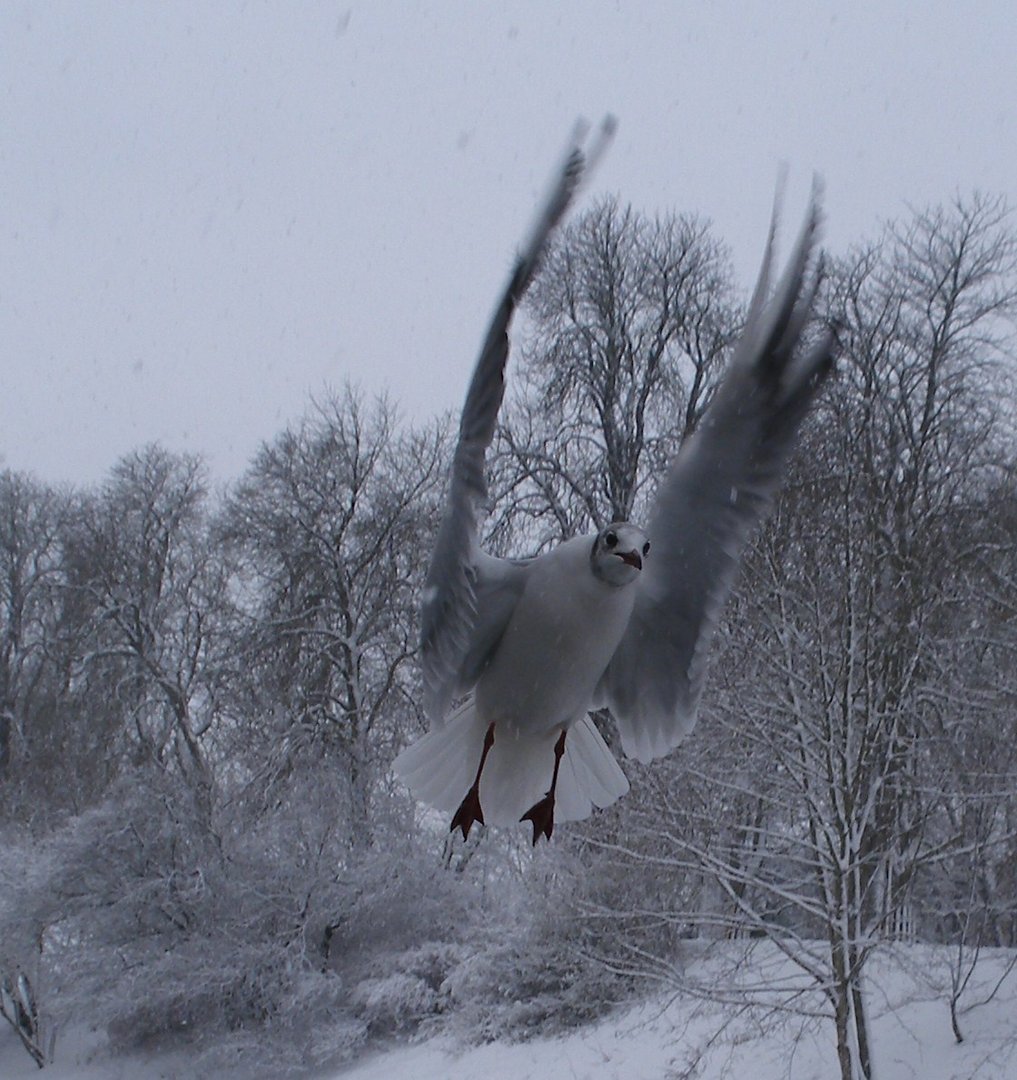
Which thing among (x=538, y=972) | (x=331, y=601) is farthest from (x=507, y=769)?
(x=331, y=601)

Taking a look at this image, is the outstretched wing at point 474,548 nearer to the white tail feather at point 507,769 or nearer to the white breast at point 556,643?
the white breast at point 556,643

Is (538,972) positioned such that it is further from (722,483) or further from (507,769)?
(722,483)

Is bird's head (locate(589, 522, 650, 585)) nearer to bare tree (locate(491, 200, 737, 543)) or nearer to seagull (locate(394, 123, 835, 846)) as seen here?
seagull (locate(394, 123, 835, 846))

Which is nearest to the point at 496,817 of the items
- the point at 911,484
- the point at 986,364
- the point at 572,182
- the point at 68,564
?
the point at 572,182

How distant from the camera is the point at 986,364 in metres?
10.3

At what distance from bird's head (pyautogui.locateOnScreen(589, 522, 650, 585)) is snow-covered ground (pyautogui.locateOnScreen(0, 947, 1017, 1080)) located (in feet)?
20.0

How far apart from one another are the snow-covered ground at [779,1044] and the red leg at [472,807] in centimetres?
556

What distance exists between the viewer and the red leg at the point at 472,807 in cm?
273

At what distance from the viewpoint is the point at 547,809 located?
2.94m

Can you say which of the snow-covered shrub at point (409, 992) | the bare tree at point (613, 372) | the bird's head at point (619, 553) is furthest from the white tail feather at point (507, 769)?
the snow-covered shrub at point (409, 992)

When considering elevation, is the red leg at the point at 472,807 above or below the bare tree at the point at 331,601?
below

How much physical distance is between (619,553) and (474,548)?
0.34 meters

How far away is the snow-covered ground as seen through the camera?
8156 mm

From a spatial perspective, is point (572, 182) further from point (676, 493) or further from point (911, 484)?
point (911, 484)
